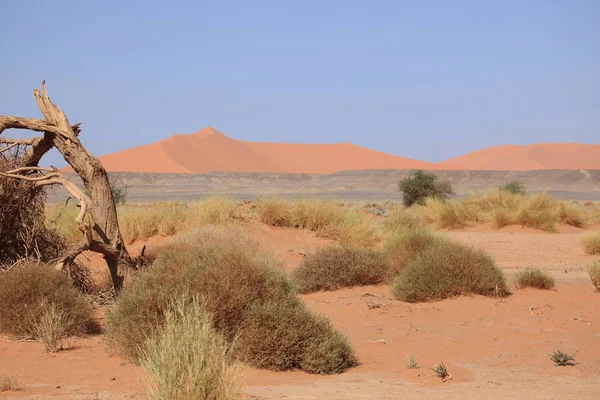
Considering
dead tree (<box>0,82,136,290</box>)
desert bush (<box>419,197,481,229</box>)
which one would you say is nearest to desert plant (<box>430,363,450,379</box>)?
dead tree (<box>0,82,136,290</box>)

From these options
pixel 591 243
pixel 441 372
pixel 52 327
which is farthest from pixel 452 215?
pixel 52 327

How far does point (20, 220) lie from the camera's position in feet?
40.2

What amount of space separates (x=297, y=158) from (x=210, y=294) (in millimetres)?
154721

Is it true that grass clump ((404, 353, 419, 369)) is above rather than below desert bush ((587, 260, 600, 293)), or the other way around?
below

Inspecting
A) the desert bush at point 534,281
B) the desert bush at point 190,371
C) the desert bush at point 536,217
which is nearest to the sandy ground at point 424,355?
the desert bush at point 534,281

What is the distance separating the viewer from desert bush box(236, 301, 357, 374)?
8.49m

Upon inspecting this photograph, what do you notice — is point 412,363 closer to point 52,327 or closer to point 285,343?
point 285,343

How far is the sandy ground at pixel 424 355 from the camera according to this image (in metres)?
7.69

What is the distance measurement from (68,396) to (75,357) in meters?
1.70

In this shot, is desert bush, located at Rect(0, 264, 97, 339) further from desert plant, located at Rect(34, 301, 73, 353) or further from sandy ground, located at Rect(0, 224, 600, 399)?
sandy ground, located at Rect(0, 224, 600, 399)

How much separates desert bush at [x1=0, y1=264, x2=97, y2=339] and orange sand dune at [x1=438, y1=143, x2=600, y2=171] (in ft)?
491

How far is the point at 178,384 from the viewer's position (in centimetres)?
539

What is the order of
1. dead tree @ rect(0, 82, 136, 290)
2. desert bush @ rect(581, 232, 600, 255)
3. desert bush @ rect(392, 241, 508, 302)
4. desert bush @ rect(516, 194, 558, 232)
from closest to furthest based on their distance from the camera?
dead tree @ rect(0, 82, 136, 290)
desert bush @ rect(392, 241, 508, 302)
desert bush @ rect(581, 232, 600, 255)
desert bush @ rect(516, 194, 558, 232)

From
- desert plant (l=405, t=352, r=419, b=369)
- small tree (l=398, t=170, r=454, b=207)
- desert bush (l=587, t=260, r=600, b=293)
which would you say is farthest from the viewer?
small tree (l=398, t=170, r=454, b=207)
